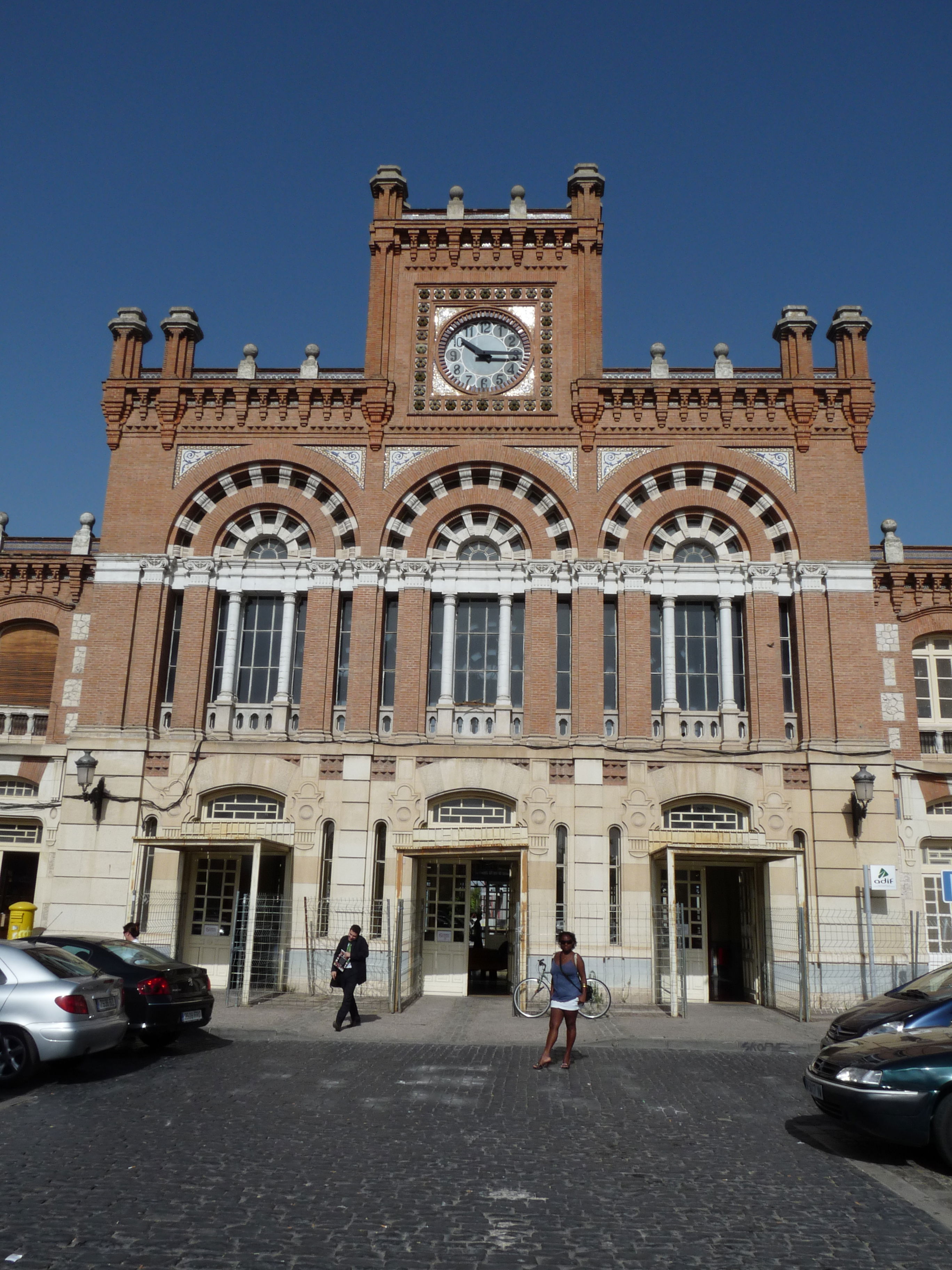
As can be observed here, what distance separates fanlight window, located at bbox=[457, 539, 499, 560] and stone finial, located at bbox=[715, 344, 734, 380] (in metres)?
6.09

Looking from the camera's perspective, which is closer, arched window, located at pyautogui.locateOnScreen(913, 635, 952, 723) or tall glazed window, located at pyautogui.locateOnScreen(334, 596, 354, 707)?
tall glazed window, located at pyautogui.locateOnScreen(334, 596, 354, 707)

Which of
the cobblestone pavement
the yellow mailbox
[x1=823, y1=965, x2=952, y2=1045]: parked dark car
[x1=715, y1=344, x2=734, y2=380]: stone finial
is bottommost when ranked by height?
the cobblestone pavement

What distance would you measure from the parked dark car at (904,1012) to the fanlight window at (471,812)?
30.1 feet

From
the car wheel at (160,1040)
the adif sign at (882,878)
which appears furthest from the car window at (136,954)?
the adif sign at (882,878)

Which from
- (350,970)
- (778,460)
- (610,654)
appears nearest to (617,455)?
(778,460)

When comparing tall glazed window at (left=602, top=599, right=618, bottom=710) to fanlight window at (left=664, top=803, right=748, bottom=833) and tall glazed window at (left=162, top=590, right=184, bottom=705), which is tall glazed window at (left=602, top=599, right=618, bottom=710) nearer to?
fanlight window at (left=664, top=803, right=748, bottom=833)

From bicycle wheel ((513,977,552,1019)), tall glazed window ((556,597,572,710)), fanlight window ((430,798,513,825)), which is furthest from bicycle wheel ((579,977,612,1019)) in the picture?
tall glazed window ((556,597,572,710))

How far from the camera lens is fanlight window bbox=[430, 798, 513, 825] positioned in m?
21.1

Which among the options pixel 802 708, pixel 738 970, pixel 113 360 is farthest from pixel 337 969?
pixel 113 360

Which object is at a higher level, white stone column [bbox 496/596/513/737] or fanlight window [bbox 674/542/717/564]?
fanlight window [bbox 674/542/717/564]

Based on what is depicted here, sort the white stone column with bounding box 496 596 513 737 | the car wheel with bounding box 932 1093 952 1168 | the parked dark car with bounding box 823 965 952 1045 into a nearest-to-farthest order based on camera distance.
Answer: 1. the car wheel with bounding box 932 1093 952 1168
2. the parked dark car with bounding box 823 965 952 1045
3. the white stone column with bounding box 496 596 513 737

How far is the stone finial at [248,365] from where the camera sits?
2355 centimetres

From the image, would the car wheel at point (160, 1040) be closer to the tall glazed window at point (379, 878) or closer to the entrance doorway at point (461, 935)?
the tall glazed window at point (379, 878)

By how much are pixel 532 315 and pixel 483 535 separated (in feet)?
17.2
